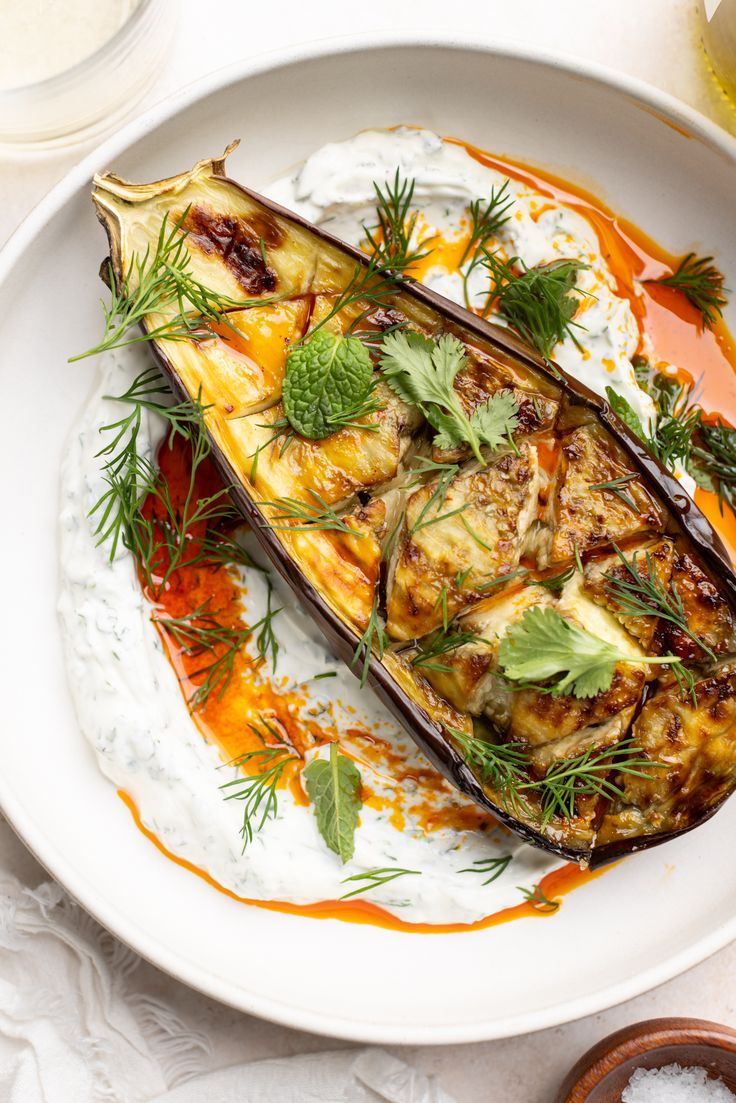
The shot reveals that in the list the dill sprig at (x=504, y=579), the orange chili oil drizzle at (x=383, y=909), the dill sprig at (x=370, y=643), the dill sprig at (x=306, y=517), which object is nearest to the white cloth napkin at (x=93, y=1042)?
the orange chili oil drizzle at (x=383, y=909)

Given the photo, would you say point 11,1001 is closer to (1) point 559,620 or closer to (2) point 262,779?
(2) point 262,779

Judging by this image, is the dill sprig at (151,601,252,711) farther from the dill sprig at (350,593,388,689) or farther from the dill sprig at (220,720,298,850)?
the dill sprig at (350,593,388,689)

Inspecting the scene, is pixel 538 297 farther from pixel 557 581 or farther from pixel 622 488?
pixel 557 581

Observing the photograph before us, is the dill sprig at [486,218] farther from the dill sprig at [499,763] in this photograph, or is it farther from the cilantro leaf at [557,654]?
the dill sprig at [499,763]

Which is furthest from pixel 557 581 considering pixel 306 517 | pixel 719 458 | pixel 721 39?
pixel 721 39

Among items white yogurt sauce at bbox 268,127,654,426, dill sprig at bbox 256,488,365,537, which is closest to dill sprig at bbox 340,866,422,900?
dill sprig at bbox 256,488,365,537

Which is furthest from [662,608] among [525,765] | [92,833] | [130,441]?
[92,833]
